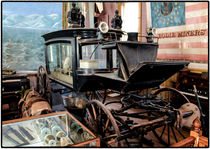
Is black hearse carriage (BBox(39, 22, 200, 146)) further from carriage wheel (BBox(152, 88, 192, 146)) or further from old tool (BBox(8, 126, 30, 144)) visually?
old tool (BBox(8, 126, 30, 144))

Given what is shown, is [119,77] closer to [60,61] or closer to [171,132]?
[171,132]

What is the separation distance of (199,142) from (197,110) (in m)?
0.71

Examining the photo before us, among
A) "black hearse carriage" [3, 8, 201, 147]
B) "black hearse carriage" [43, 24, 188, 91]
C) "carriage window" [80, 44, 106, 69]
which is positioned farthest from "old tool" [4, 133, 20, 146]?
"carriage window" [80, 44, 106, 69]

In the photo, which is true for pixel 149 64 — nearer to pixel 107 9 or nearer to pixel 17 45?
pixel 17 45

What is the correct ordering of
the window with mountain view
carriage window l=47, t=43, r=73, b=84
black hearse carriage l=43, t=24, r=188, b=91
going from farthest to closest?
the window with mountain view, carriage window l=47, t=43, r=73, b=84, black hearse carriage l=43, t=24, r=188, b=91

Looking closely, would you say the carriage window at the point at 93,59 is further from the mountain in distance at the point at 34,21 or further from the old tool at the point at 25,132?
the mountain in distance at the point at 34,21

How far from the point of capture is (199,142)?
1.99 metres

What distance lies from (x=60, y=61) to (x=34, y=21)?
197 cm

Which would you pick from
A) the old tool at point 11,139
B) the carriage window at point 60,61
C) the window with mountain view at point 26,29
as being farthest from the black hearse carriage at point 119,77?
the window with mountain view at point 26,29

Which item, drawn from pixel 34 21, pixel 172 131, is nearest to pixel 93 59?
pixel 172 131

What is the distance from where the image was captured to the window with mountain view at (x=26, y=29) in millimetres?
5008

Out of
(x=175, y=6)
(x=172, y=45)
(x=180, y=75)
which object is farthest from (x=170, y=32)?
(x=180, y=75)

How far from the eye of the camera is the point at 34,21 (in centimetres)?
525

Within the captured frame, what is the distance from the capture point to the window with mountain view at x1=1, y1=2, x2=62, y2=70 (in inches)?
197
